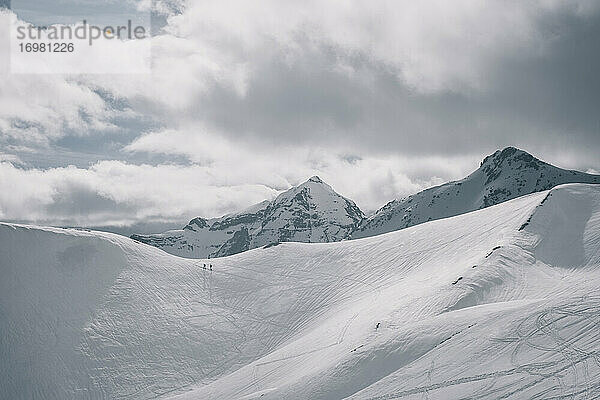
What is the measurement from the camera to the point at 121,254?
287 ft

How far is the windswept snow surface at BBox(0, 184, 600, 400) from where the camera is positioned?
4144cm

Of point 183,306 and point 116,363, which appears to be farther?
point 183,306

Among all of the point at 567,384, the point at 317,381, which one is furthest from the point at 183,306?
the point at 567,384

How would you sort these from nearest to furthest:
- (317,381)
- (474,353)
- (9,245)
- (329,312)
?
(474,353) < (317,381) < (329,312) < (9,245)

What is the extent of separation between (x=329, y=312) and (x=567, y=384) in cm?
4272

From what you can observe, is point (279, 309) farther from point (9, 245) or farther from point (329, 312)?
point (9, 245)

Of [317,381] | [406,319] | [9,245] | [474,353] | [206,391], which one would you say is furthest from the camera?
[9,245]

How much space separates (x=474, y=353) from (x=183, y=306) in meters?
50.6

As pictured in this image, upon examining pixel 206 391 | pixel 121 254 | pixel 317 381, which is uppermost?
pixel 121 254

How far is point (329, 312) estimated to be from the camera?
76562 mm

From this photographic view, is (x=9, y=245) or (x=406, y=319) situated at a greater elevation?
(x=9, y=245)

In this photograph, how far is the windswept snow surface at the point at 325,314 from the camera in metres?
41.4

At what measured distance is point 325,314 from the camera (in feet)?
251

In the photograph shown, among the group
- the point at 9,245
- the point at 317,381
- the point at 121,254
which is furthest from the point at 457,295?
the point at 9,245
